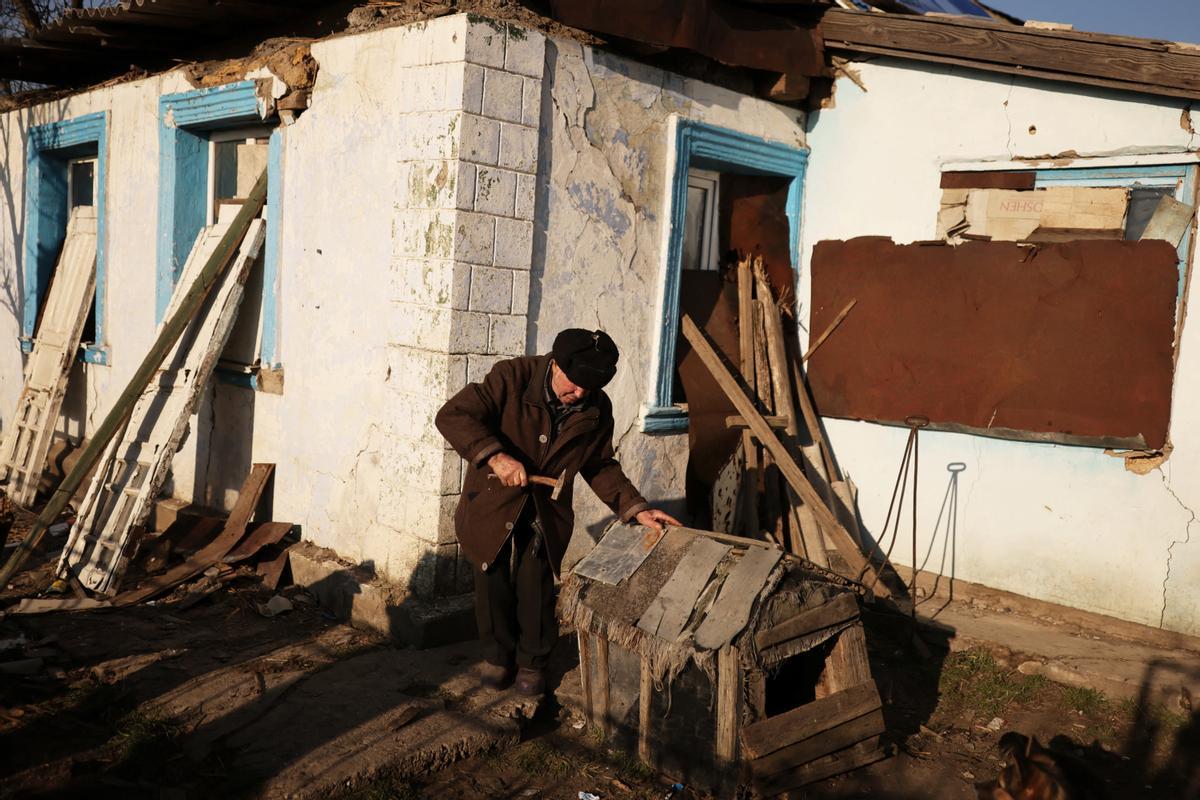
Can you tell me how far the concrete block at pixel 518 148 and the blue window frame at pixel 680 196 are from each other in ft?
3.87

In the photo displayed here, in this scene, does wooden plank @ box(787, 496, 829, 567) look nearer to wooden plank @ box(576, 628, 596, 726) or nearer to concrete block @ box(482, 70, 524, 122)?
wooden plank @ box(576, 628, 596, 726)

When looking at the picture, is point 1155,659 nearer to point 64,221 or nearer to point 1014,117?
point 1014,117

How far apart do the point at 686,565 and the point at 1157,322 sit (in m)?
3.43

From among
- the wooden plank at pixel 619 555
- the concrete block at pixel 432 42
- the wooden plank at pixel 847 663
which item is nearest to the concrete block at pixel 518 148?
the concrete block at pixel 432 42

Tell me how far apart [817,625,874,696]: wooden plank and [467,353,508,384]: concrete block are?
2.26m

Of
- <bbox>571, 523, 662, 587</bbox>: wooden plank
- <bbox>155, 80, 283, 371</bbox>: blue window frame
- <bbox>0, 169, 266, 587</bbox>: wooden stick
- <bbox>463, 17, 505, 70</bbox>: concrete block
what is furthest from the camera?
<bbox>155, 80, 283, 371</bbox>: blue window frame

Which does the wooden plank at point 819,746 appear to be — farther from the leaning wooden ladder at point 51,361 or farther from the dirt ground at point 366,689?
the leaning wooden ladder at point 51,361

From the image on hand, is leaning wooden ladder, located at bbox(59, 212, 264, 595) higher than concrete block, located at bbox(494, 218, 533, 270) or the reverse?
the reverse

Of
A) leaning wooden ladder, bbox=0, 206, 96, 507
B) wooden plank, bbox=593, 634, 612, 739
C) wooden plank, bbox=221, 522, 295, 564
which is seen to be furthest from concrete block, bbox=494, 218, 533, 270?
leaning wooden ladder, bbox=0, 206, 96, 507

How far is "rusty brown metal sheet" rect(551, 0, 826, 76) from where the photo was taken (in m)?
5.23

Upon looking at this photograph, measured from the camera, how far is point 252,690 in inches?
171

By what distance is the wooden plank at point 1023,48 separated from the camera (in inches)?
205

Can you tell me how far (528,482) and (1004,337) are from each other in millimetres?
3506

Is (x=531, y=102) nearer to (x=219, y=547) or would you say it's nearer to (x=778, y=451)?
(x=778, y=451)
